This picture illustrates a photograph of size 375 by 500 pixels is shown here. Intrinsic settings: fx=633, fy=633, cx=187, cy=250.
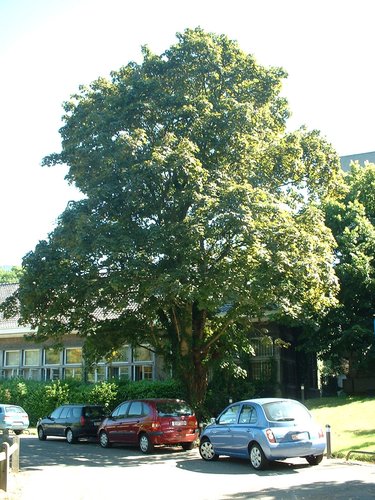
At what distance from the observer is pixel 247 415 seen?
15758 mm

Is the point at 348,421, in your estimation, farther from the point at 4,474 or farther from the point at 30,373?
the point at 30,373

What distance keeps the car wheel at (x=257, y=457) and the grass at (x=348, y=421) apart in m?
3.16

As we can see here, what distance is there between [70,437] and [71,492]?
12.7 meters

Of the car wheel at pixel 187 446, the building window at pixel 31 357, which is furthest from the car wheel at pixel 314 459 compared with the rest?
the building window at pixel 31 357

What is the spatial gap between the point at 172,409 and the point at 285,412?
17.6 feet

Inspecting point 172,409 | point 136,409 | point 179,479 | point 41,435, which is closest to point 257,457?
point 179,479

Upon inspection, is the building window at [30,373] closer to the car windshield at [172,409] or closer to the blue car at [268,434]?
the car windshield at [172,409]

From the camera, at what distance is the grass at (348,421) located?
701 inches

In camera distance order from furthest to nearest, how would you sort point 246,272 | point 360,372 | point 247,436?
point 360,372
point 246,272
point 247,436

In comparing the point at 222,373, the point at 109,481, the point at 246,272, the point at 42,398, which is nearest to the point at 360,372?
the point at 222,373

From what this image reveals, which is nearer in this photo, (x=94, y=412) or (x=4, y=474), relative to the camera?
(x=4, y=474)

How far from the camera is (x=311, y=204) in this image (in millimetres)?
23359

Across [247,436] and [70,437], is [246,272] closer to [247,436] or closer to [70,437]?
[247,436]

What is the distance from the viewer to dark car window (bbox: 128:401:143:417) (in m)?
20.2
